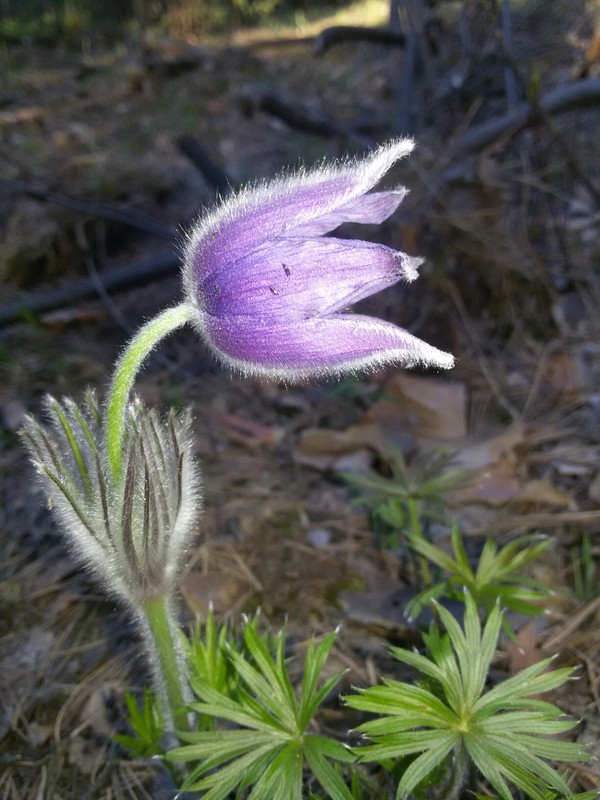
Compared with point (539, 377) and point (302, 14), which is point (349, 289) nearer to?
point (539, 377)

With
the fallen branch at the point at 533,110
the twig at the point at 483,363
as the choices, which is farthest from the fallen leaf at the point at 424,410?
the fallen branch at the point at 533,110

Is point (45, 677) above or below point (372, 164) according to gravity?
below

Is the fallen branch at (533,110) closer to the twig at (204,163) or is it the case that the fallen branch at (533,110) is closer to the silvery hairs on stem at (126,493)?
the twig at (204,163)

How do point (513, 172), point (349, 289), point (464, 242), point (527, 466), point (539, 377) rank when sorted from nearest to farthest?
point (349, 289) < point (527, 466) < point (539, 377) < point (464, 242) < point (513, 172)

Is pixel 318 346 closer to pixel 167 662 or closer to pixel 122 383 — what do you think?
pixel 122 383

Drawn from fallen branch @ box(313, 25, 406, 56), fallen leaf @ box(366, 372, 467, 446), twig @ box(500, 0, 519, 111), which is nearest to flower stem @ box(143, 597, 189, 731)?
fallen leaf @ box(366, 372, 467, 446)

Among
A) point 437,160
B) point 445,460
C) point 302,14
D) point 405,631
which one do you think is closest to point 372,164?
point 445,460
